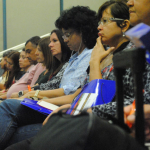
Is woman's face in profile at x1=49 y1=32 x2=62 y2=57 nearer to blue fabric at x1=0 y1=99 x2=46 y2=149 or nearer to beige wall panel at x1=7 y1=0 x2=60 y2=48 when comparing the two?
blue fabric at x1=0 y1=99 x2=46 y2=149

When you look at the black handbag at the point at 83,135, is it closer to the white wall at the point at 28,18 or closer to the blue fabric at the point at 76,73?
the blue fabric at the point at 76,73

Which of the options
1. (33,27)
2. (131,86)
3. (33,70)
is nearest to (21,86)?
(33,70)

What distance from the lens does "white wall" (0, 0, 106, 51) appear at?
550 centimetres

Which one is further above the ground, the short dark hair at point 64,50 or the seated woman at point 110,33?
the seated woman at point 110,33

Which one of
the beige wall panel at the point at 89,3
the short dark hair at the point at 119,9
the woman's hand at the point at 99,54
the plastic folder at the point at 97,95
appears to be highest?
the short dark hair at the point at 119,9

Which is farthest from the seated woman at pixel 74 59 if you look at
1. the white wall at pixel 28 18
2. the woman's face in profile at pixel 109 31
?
the white wall at pixel 28 18

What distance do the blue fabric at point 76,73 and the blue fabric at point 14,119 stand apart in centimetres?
34

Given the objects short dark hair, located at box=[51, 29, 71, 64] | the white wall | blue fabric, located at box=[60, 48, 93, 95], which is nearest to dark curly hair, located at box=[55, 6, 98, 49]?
blue fabric, located at box=[60, 48, 93, 95]

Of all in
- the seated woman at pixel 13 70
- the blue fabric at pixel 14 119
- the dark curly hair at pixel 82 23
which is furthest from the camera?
the seated woman at pixel 13 70

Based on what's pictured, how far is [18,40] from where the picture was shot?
575 centimetres

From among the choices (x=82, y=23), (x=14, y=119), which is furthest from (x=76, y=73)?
(x=14, y=119)

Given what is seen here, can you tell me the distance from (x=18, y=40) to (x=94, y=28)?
157 inches

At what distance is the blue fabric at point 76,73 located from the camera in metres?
1.80

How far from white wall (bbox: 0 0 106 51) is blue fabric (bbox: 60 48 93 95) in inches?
146
